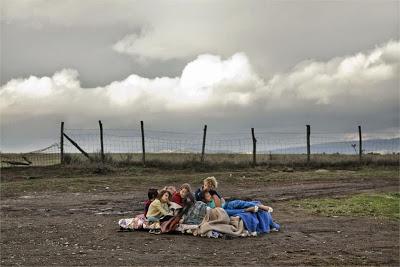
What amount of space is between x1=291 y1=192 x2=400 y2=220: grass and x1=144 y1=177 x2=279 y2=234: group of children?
3582 millimetres

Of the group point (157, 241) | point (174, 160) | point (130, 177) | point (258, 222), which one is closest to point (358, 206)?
point (258, 222)

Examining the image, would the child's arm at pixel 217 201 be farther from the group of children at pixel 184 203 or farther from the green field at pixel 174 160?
the green field at pixel 174 160

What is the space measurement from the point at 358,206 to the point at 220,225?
21.2 feet

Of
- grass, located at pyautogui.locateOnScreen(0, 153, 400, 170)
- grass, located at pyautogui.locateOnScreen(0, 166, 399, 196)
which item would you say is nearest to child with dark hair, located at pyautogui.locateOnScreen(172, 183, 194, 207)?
grass, located at pyautogui.locateOnScreen(0, 166, 399, 196)

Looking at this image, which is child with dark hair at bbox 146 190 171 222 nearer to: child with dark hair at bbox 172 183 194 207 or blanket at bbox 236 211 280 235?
child with dark hair at bbox 172 183 194 207

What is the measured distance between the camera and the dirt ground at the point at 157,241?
9.70 m

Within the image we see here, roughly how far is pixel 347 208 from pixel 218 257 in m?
7.57

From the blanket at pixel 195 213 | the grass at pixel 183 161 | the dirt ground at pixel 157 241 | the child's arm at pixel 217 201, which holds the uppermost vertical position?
the grass at pixel 183 161

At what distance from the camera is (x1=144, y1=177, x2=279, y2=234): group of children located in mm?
12500

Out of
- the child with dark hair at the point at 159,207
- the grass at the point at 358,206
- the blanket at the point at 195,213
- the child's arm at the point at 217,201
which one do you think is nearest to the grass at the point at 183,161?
the grass at the point at 358,206

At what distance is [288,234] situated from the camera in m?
12.2

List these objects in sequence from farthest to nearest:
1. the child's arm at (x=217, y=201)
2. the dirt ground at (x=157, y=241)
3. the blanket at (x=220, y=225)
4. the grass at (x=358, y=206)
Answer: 1. the grass at (x=358, y=206)
2. the child's arm at (x=217, y=201)
3. the blanket at (x=220, y=225)
4. the dirt ground at (x=157, y=241)

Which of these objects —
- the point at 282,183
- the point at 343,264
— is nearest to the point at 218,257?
the point at 343,264

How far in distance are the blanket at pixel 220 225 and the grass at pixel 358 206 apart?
160 inches
